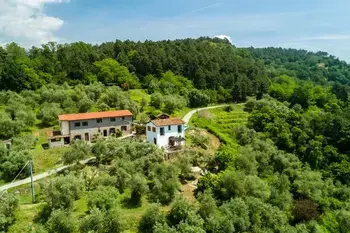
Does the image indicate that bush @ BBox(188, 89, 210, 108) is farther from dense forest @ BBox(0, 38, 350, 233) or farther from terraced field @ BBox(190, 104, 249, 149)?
terraced field @ BBox(190, 104, 249, 149)

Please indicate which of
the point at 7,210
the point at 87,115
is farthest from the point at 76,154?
the point at 87,115

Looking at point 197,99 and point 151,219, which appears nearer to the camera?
point 151,219

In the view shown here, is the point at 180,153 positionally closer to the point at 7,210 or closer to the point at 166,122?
the point at 166,122

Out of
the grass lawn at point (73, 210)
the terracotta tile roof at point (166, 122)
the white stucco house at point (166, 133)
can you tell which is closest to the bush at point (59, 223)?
the grass lawn at point (73, 210)

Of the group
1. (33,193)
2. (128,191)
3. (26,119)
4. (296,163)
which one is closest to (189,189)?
(128,191)

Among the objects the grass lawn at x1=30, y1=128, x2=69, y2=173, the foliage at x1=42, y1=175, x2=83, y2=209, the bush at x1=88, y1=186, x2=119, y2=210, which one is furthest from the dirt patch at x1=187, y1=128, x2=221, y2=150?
the foliage at x1=42, y1=175, x2=83, y2=209

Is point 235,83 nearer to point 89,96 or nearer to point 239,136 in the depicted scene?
point 239,136
